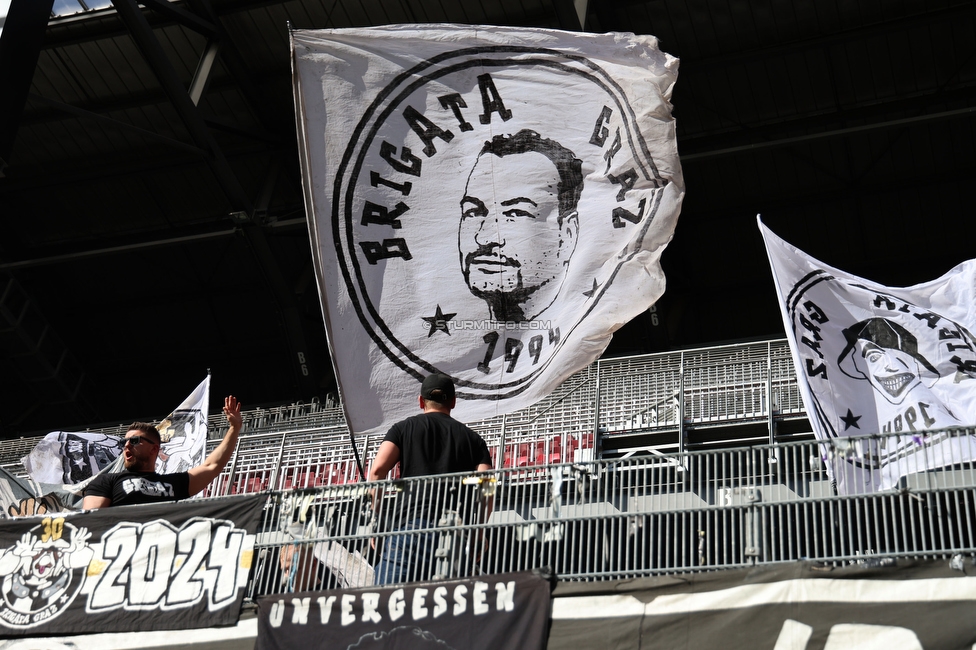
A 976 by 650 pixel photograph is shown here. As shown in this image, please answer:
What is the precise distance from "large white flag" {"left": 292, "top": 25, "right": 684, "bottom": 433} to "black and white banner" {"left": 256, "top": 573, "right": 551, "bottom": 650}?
73.8 inches

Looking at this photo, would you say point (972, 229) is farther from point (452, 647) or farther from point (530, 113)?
point (452, 647)

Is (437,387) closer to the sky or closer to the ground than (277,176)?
closer to the ground

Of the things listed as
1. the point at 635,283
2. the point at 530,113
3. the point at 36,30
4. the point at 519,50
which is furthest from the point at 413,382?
the point at 36,30

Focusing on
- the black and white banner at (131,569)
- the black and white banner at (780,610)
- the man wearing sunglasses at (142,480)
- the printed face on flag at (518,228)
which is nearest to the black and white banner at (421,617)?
the black and white banner at (780,610)

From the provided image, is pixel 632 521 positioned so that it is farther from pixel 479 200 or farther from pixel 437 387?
pixel 479 200

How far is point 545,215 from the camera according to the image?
29.9ft

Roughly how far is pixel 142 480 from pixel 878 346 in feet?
18.3

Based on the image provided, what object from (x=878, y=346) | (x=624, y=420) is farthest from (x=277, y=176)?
(x=878, y=346)

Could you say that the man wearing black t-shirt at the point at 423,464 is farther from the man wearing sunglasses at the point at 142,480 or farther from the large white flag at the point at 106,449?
the large white flag at the point at 106,449

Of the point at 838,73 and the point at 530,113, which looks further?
the point at 838,73

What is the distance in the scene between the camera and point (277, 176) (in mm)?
25562

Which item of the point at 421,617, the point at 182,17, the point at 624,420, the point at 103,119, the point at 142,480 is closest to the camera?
the point at 421,617

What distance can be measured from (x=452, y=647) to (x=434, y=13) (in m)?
17.5

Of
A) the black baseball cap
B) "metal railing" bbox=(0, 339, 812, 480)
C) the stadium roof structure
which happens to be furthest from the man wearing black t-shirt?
the stadium roof structure
